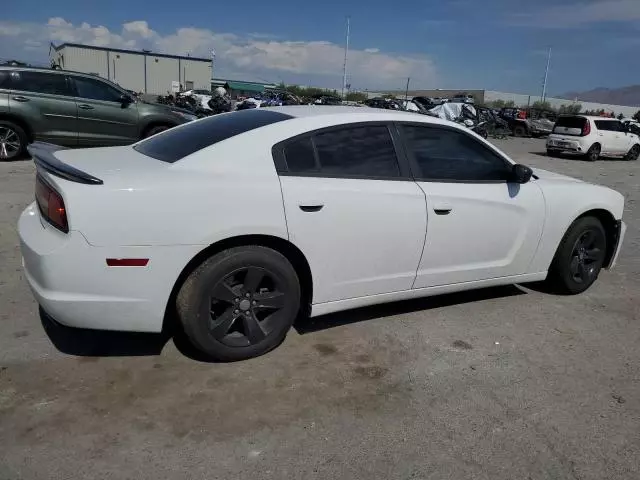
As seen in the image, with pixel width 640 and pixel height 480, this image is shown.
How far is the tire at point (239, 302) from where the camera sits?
9.79 feet

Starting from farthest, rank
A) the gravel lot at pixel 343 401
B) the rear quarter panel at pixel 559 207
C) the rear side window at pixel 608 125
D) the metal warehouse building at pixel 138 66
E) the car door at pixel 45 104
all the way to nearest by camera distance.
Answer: the metal warehouse building at pixel 138 66 → the rear side window at pixel 608 125 → the car door at pixel 45 104 → the rear quarter panel at pixel 559 207 → the gravel lot at pixel 343 401

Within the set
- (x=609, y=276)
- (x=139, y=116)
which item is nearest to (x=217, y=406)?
(x=609, y=276)

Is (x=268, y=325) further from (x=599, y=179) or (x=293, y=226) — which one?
(x=599, y=179)

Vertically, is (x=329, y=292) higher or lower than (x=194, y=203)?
lower

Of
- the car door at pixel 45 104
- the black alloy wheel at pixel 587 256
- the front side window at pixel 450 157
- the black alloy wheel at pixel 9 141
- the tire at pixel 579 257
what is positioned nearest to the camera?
the front side window at pixel 450 157

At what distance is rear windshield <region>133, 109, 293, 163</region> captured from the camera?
3.29 m

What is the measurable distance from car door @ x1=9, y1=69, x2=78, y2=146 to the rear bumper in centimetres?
805

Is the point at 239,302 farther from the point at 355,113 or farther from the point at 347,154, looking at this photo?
the point at 355,113

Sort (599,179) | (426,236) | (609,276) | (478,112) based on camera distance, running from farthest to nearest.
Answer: (478,112)
(599,179)
(609,276)
(426,236)

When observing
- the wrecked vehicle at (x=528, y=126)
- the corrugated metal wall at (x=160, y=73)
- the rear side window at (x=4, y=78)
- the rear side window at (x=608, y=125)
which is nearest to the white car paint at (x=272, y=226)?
the rear side window at (x=4, y=78)

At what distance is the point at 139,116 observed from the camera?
10.6 metres

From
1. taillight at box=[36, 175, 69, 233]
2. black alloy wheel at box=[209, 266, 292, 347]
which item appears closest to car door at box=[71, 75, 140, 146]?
taillight at box=[36, 175, 69, 233]

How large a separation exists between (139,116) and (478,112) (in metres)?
20.0

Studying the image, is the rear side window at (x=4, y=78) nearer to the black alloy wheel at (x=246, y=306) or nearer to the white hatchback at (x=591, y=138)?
the black alloy wheel at (x=246, y=306)
